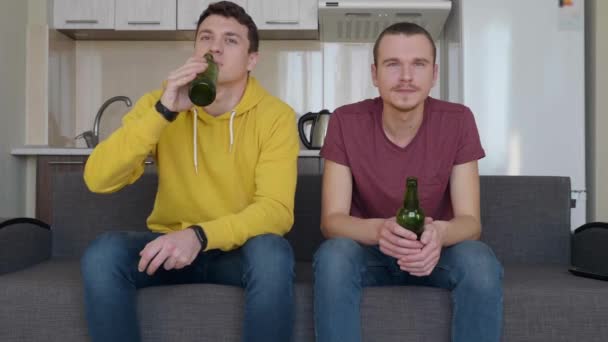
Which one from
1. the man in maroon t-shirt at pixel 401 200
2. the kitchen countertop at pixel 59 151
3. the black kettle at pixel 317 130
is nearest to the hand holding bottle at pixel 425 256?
the man in maroon t-shirt at pixel 401 200

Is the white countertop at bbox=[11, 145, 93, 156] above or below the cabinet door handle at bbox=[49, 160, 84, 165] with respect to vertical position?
above

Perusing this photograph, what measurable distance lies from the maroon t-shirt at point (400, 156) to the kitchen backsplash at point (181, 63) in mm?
2272

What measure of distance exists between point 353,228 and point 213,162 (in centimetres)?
41

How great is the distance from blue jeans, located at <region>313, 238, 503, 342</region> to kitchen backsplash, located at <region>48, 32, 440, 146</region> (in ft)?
8.52

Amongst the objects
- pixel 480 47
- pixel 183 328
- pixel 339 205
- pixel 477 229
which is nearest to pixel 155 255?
pixel 183 328

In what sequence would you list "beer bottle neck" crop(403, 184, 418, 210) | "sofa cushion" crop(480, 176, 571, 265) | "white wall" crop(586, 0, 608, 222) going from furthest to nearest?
"white wall" crop(586, 0, 608, 222) < "sofa cushion" crop(480, 176, 571, 265) < "beer bottle neck" crop(403, 184, 418, 210)

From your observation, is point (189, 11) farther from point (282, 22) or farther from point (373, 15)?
point (373, 15)

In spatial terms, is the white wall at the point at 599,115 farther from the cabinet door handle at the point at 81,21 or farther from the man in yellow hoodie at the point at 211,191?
the cabinet door handle at the point at 81,21

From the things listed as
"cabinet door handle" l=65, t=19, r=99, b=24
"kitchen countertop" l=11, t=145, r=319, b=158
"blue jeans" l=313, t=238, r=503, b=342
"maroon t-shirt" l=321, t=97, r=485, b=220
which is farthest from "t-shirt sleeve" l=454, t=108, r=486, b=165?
"cabinet door handle" l=65, t=19, r=99, b=24

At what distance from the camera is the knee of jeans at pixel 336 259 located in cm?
138

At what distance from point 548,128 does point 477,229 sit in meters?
1.81

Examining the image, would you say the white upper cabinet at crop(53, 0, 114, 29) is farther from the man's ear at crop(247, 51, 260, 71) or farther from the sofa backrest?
the man's ear at crop(247, 51, 260, 71)

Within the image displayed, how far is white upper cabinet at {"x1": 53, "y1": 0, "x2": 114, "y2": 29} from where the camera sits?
3.66 metres

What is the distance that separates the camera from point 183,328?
4.91ft
